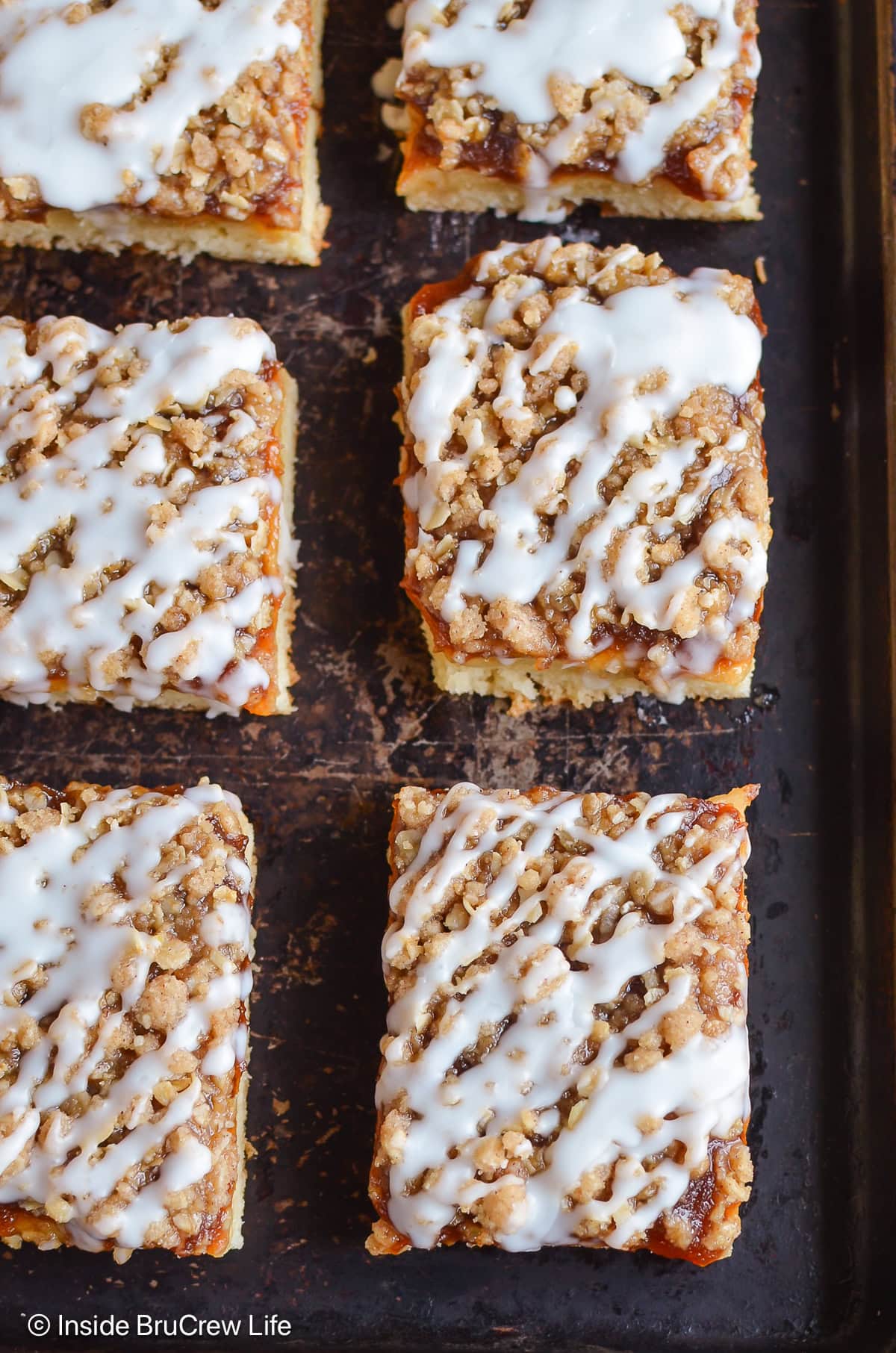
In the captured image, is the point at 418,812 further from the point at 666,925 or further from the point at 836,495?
the point at 836,495

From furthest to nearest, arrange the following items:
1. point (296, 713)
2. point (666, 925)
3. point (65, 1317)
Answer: point (296, 713) → point (65, 1317) → point (666, 925)

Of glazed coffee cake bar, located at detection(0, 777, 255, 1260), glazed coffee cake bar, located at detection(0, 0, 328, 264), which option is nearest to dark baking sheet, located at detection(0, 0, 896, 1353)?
glazed coffee cake bar, located at detection(0, 777, 255, 1260)

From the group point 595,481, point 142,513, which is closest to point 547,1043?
point 595,481

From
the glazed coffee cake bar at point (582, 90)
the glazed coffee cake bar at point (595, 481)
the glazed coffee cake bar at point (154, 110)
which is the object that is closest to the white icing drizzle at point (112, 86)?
the glazed coffee cake bar at point (154, 110)

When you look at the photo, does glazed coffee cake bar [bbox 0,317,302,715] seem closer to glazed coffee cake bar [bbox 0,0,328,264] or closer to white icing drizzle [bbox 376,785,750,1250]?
glazed coffee cake bar [bbox 0,0,328,264]

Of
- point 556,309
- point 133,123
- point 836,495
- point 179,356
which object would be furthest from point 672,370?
point 133,123

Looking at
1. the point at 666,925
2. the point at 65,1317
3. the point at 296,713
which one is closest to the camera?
the point at 666,925

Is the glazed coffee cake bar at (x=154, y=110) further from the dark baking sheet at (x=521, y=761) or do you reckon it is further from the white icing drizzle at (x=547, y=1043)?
the white icing drizzle at (x=547, y=1043)
